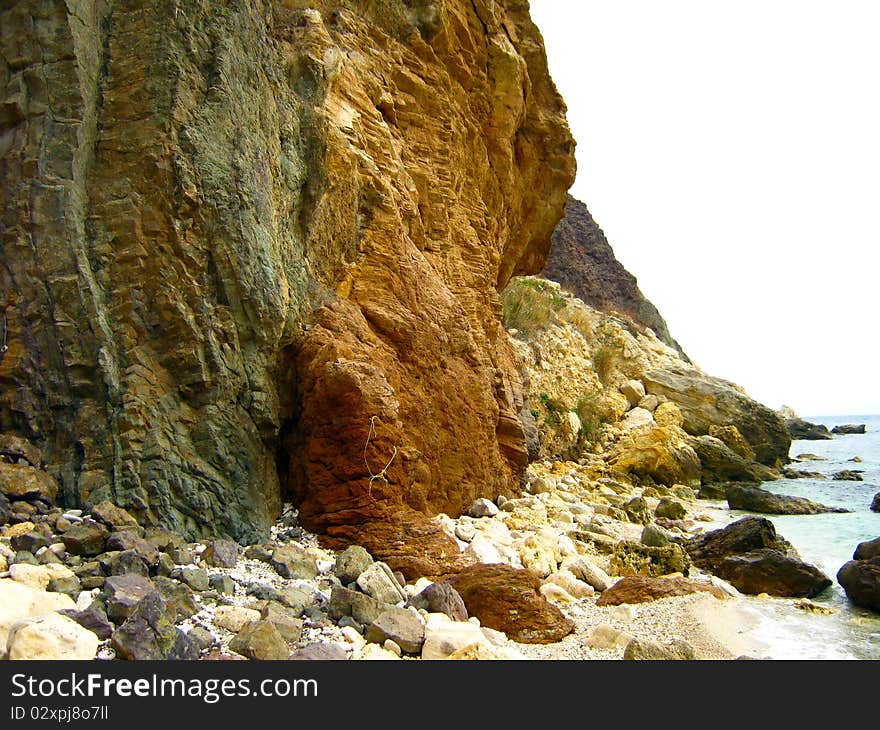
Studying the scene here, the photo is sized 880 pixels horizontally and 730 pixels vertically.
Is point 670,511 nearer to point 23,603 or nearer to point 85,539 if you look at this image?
point 85,539

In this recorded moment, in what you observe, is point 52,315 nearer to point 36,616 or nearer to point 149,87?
point 149,87

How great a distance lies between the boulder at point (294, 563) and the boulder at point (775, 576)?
3787mm

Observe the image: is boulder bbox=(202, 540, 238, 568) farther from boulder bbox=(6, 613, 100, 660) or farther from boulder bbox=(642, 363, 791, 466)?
boulder bbox=(642, 363, 791, 466)

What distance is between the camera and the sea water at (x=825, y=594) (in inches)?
166

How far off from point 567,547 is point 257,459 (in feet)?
9.41

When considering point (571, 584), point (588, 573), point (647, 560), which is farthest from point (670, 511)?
point (571, 584)

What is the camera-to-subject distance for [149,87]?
464 cm

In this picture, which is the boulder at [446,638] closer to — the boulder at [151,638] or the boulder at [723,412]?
the boulder at [151,638]

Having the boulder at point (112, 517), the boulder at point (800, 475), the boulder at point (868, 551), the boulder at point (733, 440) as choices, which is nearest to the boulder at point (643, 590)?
the boulder at point (868, 551)

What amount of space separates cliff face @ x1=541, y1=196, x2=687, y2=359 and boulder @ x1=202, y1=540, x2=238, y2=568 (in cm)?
3092

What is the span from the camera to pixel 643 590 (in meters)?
4.47

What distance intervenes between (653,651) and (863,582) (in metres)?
3.15

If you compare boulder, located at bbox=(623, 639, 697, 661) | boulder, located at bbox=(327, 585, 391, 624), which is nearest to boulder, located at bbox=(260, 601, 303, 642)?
boulder, located at bbox=(327, 585, 391, 624)

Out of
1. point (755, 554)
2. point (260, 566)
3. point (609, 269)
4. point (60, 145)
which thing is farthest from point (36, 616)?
point (609, 269)
